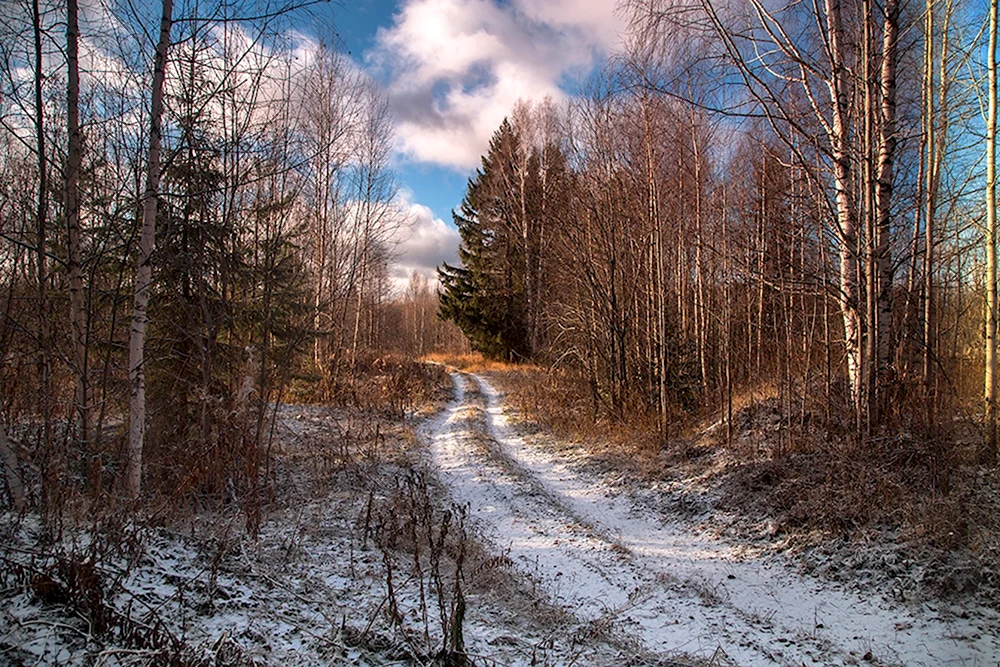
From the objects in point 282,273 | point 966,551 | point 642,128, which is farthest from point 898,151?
point 282,273

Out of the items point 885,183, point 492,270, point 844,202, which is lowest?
point 844,202

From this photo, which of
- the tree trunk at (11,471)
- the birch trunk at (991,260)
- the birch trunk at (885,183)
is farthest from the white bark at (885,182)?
the tree trunk at (11,471)

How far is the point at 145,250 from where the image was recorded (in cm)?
489

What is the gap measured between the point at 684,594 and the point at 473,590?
1.87 m

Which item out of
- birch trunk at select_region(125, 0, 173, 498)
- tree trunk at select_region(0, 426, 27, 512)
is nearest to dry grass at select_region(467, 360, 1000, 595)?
birch trunk at select_region(125, 0, 173, 498)

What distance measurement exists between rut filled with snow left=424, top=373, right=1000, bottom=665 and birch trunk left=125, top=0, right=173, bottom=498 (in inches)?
145

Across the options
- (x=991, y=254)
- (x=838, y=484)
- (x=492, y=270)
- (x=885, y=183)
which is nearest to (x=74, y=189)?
(x=838, y=484)

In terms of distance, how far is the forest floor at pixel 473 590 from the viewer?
271 centimetres

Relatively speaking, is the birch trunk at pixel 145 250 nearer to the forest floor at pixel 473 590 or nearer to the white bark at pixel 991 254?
the forest floor at pixel 473 590

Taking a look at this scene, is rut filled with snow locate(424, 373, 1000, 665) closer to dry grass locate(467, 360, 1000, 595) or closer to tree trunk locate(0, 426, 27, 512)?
dry grass locate(467, 360, 1000, 595)

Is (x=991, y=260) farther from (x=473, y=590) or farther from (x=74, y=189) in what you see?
(x=74, y=189)

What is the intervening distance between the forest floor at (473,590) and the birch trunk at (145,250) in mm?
881

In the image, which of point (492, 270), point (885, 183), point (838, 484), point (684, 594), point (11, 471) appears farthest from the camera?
point (492, 270)

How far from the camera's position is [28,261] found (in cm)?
633
